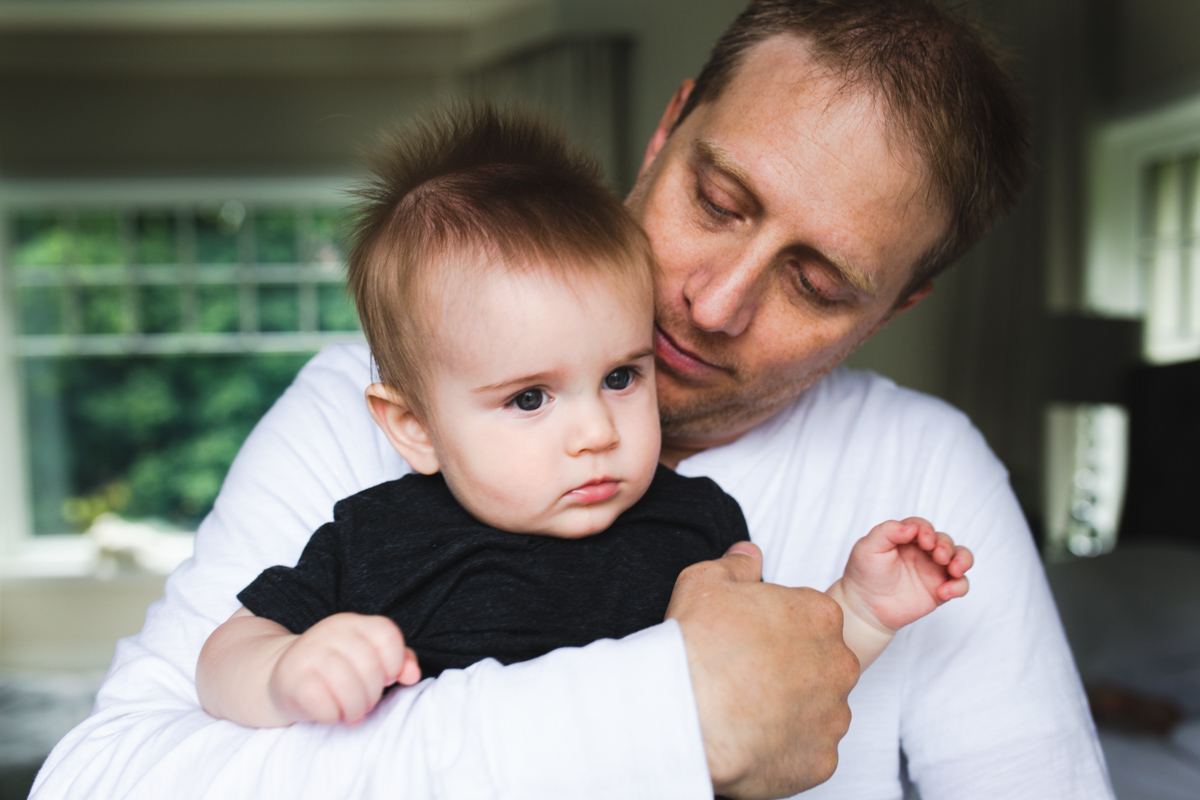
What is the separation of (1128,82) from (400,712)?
4772mm

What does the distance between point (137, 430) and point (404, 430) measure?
17.2 feet

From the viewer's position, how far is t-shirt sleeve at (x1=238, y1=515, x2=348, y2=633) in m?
0.86

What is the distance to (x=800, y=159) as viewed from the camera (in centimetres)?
106

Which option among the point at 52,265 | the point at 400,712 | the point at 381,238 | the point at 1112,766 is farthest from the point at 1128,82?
the point at 52,265

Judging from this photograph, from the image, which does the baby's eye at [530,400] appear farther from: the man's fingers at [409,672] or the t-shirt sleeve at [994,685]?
the t-shirt sleeve at [994,685]

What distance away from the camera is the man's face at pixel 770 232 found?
3.49 feet

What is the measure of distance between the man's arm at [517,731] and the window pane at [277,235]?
5.06 meters

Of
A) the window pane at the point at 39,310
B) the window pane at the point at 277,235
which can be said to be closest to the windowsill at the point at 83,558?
the window pane at the point at 39,310

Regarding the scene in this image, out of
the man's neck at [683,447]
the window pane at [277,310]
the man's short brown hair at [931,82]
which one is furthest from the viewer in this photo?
the window pane at [277,310]

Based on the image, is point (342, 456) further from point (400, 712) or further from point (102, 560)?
point (102, 560)

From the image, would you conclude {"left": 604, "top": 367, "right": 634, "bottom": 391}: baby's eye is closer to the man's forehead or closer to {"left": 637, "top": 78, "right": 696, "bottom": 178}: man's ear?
the man's forehead

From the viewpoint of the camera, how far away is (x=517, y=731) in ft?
2.32

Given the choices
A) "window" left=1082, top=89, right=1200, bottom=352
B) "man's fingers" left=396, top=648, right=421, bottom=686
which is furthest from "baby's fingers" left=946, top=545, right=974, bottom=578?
"window" left=1082, top=89, right=1200, bottom=352

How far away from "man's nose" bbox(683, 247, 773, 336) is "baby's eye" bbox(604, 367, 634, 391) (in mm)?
165
